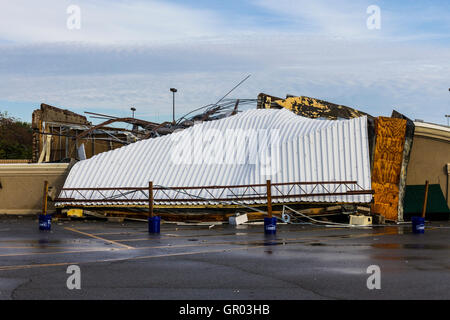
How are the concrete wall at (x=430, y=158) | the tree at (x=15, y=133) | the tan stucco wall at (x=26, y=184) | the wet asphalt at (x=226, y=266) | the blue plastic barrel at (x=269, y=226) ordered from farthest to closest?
the tree at (x=15, y=133), the tan stucco wall at (x=26, y=184), the concrete wall at (x=430, y=158), the blue plastic barrel at (x=269, y=226), the wet asphalt at (x=226, y=266)

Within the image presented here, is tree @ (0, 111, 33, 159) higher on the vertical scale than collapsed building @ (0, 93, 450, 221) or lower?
higher

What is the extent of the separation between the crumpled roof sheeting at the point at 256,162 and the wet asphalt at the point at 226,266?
9.63m

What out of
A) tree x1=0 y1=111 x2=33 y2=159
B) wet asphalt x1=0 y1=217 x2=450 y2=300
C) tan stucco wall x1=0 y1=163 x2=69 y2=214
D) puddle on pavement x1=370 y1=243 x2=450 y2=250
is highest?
tree x1=0 y1=111 x2=33 y2=159

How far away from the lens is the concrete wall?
3631cm

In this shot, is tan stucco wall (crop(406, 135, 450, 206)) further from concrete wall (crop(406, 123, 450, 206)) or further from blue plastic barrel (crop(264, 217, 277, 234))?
blue plastic barrel (crop(264, 217, 277, 234))

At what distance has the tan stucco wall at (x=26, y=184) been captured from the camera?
40938mm

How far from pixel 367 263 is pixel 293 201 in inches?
696

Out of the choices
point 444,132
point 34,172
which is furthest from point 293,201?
point 34,172

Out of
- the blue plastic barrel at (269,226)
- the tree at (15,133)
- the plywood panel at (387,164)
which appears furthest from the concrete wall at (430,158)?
the tree at (15,133)

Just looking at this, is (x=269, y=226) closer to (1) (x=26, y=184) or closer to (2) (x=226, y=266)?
(2) (x=226, y=266)

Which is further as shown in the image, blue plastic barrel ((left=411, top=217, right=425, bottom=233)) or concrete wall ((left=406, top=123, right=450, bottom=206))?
concrete wall ((left=406, top=123, right=450, bottom=206))

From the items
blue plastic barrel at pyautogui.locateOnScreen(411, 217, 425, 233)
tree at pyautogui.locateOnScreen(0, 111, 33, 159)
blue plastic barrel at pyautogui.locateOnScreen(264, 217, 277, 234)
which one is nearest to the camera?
blue plastic barrel at pyautogui.locateOnScreen(264, 217, 277, 234)

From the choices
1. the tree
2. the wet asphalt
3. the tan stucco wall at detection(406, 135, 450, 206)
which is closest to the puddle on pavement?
the wet asphalt

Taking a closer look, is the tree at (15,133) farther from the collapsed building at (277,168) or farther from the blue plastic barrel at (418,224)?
the blue plastic barrel at (418,224)
